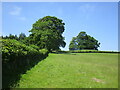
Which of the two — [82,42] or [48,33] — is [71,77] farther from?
[82,42]

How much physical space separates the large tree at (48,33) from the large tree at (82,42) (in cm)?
2533

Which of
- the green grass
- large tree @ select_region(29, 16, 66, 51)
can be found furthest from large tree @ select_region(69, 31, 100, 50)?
the green grass

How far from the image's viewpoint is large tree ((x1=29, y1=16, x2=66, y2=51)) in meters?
43.7

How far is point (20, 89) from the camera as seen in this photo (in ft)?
17.1

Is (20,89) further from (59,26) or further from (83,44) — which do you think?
(83,44)

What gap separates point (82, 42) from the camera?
74375 millimetres

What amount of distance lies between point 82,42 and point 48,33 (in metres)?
36.4

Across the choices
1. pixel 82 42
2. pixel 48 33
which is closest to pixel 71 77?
pixel 48 33

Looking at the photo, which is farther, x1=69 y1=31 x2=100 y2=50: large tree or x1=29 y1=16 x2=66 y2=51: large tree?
x1=69 y1=31 x2=100 y2=50: large tree

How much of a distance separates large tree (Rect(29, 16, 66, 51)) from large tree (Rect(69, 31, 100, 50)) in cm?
2533

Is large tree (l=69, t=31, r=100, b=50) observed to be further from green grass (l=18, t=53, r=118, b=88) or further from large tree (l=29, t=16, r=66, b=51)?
green grass (l=18, t=53, r=118, b=88)

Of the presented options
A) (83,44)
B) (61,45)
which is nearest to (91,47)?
(83,44)

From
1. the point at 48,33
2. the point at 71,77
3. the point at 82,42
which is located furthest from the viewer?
the point at 82,42

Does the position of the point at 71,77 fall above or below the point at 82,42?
below
